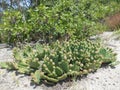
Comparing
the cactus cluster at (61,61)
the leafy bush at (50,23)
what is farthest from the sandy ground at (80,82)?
the leafy bush at (50,23)

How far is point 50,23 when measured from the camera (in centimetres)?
671

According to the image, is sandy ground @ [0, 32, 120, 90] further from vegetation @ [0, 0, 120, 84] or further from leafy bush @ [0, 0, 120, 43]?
leafy bush @ [0, 0, 120, 43]

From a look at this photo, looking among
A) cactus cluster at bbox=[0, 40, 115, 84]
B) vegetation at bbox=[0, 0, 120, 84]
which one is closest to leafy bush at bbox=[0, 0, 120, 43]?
vegetation at bbox=[0, 0, 120, 84]

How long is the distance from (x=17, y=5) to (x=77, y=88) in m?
6.89

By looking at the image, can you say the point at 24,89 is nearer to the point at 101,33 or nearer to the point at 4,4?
the point at 101,33

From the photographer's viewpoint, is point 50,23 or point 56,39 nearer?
point 50,23

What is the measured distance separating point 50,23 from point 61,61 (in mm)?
2046

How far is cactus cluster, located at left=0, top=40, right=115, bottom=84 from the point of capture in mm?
4758

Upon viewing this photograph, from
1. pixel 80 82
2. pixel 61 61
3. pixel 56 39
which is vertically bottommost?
pixel 56 39

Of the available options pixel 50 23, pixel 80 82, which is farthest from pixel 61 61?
pixel 50 23

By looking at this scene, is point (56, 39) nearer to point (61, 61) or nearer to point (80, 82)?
point (61, 61)

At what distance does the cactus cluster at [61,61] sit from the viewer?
15.6 ft

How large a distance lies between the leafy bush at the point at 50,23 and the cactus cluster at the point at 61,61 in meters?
1.26

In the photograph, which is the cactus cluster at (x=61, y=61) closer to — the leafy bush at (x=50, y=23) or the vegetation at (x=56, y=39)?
the vegetation at (x=56, y=39)
